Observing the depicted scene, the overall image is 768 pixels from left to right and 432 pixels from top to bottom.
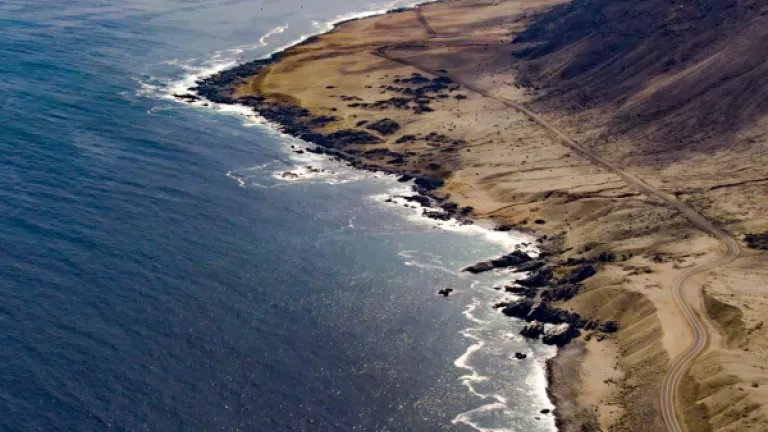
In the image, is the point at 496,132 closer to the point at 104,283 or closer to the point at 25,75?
the point at 104,283

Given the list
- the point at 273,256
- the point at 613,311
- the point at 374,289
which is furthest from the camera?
the point at 273,256

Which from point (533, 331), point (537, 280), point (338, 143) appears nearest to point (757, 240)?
point (537, 280)

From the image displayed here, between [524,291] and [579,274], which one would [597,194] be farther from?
[524,291]

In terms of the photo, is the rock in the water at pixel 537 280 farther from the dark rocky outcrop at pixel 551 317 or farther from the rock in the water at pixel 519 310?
Answer: the rock in the water at pixel 519 310

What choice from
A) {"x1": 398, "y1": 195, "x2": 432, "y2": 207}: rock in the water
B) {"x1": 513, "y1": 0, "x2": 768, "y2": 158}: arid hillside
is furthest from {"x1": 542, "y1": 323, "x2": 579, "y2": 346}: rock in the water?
{"x1": 513, "y1": 0, "x2": 768, "y2": 158}: arid hillside

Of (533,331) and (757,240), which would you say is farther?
(757,240)

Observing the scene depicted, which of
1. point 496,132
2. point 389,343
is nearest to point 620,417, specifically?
point 389,343

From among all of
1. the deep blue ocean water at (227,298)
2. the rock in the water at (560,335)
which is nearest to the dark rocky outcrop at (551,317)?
the rock in the water at (560,335)
